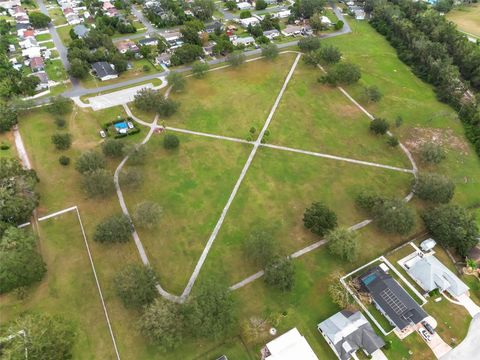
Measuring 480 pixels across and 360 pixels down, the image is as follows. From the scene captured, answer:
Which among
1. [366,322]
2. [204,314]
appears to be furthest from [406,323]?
[204,314]

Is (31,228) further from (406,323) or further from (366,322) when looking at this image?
(406,323)

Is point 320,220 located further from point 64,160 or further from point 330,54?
point 330,54

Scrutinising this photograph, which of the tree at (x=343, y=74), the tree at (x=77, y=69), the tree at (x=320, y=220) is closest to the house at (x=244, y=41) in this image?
the tree at (x=343, y=74)

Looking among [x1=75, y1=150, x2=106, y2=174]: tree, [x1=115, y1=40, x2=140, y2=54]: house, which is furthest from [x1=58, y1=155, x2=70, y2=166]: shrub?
[x1=115, y1=40, x2=140, y2=54]: house

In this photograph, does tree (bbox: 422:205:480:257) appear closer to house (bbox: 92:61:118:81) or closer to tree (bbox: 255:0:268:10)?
house (bbox: 92:61:118:81)

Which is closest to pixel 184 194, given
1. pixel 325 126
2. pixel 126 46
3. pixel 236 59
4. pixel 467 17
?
pixel 325 126

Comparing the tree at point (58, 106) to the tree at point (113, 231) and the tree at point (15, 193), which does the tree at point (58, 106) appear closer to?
the tree at point (15, 193)
